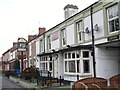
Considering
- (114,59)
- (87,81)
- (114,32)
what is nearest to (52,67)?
(114,59)

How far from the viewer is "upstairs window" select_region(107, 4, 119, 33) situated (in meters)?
16.2

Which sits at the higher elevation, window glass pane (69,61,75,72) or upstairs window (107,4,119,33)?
upstairs window (107,4,119,33)

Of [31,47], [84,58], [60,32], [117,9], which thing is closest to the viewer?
[117,9]

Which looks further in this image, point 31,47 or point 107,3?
point 31,47

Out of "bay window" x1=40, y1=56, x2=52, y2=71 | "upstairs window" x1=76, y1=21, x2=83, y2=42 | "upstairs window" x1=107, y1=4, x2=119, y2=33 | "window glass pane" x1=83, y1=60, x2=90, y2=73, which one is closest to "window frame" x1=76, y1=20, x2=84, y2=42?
"upstairs window" x1=76, y1=21, x2=83, y2=42

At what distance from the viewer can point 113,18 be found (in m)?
16.5

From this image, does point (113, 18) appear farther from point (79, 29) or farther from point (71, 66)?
point (71, 66)

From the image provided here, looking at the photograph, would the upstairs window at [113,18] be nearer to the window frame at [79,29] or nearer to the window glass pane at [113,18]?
the window glass pane at [113,18]

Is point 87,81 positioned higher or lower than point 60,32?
lower

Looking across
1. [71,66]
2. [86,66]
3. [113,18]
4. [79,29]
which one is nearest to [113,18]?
[113,18]

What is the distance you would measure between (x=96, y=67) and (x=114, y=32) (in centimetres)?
347

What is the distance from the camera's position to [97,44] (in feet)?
59.1

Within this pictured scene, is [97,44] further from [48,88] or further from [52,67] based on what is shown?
[52,67]

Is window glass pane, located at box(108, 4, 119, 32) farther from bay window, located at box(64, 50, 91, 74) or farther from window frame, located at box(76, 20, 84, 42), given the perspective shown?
window frame, located at box(76, 20, 84, 42)
